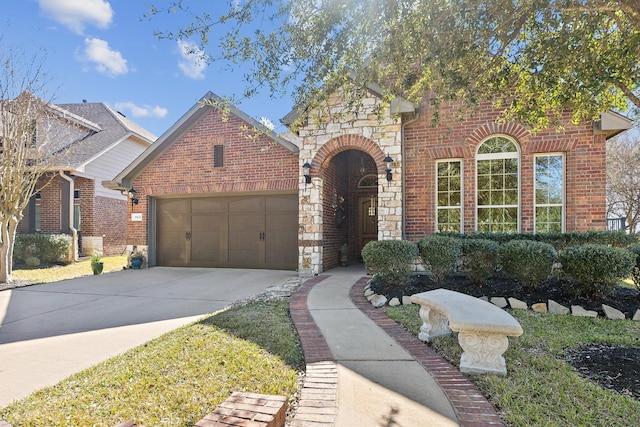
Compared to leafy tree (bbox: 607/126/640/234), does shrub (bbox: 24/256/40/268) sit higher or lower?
lower

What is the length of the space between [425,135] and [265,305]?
5.86 meters

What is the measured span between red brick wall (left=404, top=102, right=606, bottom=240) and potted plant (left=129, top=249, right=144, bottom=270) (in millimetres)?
8471

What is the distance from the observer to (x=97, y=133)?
665 inches

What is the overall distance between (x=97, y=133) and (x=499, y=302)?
18699mm

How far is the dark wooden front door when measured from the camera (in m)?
11.6

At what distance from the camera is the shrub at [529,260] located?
19.0 feet

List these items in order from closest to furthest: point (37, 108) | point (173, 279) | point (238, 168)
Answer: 1. point (173, 279)
2. point (37, 108)
3. point (238, 168)

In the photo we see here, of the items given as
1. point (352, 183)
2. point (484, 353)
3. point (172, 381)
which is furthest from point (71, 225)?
point (484, 353)

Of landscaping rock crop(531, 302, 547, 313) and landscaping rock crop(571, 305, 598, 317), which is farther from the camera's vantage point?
landscaping rock crop(531, 302, 547, 313)

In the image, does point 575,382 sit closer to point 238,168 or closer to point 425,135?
point 425,135

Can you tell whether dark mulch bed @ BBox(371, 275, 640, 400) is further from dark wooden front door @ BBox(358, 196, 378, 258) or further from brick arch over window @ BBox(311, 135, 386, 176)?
dark wooden front door @ BBox(358, 196, 378, 258)

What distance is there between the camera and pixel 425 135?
8781 mm

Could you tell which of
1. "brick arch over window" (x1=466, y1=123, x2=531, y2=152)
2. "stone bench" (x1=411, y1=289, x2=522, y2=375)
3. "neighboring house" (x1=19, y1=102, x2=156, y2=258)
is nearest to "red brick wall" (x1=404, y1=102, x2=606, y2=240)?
"brick arch over window" (x1=466, y1=123, x2=531, y2=152)

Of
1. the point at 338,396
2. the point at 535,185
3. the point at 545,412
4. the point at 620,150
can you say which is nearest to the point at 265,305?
the point at 338,396
